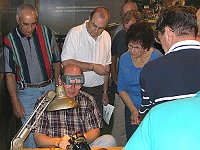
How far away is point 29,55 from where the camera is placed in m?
3.98

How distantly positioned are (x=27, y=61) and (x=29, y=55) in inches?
2.5

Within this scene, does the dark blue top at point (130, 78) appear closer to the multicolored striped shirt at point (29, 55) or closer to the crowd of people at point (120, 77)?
the crowd of people at point (120, 77)

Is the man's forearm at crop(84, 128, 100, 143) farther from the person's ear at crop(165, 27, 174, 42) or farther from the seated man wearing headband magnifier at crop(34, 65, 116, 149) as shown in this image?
the person's ear at crop(165, 27, 174, 42)

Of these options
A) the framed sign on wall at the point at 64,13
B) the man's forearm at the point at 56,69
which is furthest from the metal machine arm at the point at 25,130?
the framed sign on wall at the point at 64,13

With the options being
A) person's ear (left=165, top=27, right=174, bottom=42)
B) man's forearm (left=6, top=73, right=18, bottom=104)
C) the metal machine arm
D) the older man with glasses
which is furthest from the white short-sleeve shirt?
person's ear (left=165, top=27, right=174, bottom=42)

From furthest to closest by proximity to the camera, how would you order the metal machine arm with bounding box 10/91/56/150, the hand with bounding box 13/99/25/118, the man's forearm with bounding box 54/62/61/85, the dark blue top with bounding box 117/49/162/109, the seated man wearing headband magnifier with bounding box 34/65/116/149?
1. the man's forearm with bounding box 54/62/61/85
2. the hand with bounding box 13/99/25/118
3. the dark blue top with bounding box 117/49/162/109
4. the seated man wearing headband magnifier with bounding box 34/65/116/149
5. the metal machine arm with bounding box 10/91/56/150

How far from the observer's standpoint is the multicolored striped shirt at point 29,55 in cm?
395

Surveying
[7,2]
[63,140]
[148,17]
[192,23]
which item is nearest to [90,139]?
[63,140]

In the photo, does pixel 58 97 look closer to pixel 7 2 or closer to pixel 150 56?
pixel 150 56

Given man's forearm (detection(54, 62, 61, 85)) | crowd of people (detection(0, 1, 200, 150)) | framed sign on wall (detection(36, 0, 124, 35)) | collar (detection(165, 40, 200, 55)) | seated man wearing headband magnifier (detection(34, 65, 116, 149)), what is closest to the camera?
crowd of people (detection(0, 1, 200, 150))

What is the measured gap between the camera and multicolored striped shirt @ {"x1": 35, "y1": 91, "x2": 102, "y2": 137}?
319 cm

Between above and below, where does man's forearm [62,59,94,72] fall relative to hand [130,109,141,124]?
above

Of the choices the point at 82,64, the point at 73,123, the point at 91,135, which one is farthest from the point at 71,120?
the point at 82,64

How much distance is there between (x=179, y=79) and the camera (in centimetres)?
213
